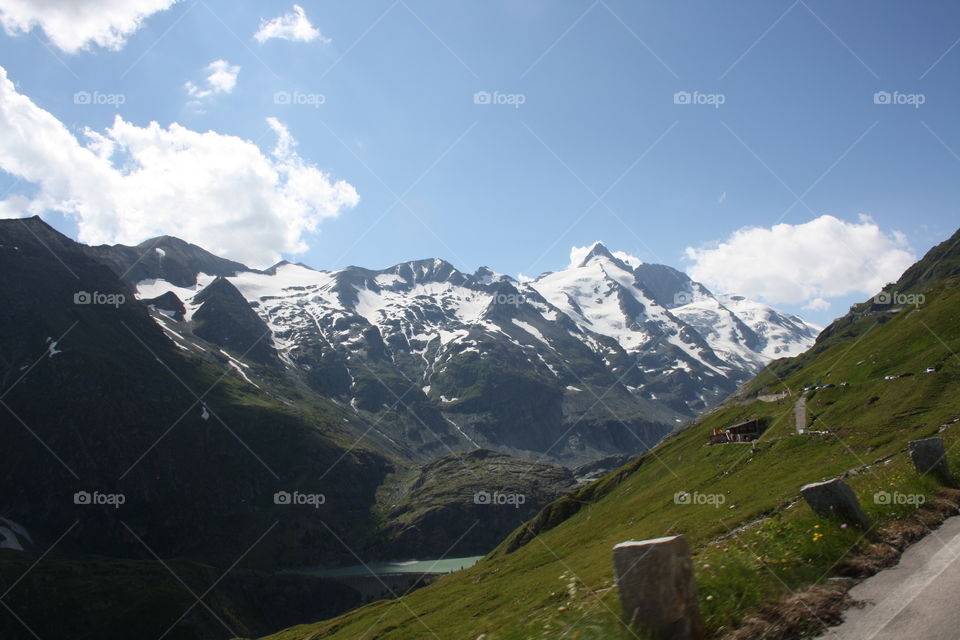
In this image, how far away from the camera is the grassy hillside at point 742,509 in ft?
43.3

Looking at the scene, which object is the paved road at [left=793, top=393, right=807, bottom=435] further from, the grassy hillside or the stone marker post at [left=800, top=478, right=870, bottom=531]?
the stone marker post at [left=800, top=478, right=870, bottom=531]

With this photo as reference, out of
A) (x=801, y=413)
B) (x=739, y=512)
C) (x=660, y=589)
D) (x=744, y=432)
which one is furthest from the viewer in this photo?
(x=744, y=432)

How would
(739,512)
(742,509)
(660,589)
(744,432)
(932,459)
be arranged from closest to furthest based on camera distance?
(660,589) < (932,459) < (739,512) < (742,509) < (744,432)

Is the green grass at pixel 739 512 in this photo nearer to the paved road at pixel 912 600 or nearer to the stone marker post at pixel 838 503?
the stone marker post at pixel 838 503

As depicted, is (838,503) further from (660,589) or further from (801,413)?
(801,413)

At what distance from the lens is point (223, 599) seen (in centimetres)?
17200

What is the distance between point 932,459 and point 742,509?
27.5 m

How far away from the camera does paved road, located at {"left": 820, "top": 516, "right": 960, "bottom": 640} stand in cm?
986

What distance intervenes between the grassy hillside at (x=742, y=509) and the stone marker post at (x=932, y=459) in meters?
0.74

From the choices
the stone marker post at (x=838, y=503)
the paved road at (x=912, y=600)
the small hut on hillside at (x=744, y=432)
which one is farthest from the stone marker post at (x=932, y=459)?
the small hut on hillside at (x=744, y=432)

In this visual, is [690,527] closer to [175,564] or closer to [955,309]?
[955,309]

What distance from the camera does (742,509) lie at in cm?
4406

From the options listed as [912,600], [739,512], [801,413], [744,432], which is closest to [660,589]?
[912,600]

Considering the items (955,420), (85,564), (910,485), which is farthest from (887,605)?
(85,564)
